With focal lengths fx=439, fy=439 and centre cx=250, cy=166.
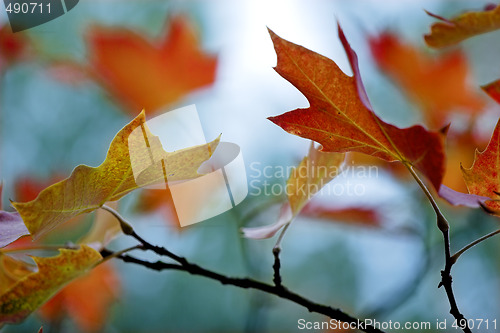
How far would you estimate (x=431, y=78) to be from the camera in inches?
28.2

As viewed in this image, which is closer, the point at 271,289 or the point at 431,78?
the point at 271,289

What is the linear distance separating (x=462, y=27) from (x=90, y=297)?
0.82 metres

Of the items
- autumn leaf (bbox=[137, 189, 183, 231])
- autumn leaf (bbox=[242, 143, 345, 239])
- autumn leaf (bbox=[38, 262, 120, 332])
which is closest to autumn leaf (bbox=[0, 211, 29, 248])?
autumn leaf (bbox=[242, 143, 345, 239])

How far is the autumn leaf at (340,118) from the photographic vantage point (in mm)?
183

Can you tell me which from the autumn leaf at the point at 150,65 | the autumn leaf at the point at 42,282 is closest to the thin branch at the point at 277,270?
the autumn leaf at the point at 42,282

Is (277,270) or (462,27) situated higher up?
(462,27)

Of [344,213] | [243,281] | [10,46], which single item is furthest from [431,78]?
[10,46]

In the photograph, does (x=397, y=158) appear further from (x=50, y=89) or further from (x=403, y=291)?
(x=50, y=89)

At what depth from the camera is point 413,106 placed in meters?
0.76

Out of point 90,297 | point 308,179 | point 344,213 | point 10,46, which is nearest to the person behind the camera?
point 308,179

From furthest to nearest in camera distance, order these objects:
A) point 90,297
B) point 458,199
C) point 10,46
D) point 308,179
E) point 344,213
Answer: point 10,46 → point 90,297 → point 344,213 → point 308,179 → point 458,199

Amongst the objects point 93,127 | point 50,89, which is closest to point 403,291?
point 93,127

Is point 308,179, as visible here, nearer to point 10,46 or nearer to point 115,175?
point 115,175

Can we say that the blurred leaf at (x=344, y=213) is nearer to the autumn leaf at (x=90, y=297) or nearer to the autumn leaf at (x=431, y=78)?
the autumn leaf at (x=431, y=78)
